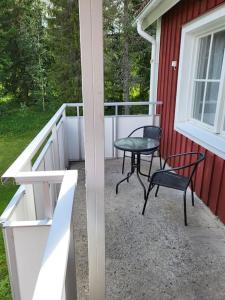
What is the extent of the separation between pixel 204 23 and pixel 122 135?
2201 mm

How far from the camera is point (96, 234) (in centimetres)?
115

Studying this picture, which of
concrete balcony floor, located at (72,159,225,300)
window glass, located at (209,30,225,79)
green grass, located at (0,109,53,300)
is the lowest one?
green grass, located at (0,109,53,300)

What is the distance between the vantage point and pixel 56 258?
63 centimetres

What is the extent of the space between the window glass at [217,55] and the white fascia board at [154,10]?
0.81 m

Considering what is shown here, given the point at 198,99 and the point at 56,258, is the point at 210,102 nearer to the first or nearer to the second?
the point at 198,99

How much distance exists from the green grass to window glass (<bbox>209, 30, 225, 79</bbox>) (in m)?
2.51

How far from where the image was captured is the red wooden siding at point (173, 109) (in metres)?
2.55

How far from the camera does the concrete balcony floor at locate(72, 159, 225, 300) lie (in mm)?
1690

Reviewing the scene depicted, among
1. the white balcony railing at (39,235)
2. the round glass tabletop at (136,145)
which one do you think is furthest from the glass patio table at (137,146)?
the white balcony railing at (39,235)

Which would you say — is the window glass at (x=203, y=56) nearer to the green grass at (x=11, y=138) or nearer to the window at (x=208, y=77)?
the window at (x=208, y=77)

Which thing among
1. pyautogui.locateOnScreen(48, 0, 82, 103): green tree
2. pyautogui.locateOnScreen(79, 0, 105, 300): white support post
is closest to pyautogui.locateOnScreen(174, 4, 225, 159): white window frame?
pyautogui.locateOnScreen(79, 0, 105, 300): white support post

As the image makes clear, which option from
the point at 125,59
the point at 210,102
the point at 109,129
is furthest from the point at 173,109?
the point at 125,59

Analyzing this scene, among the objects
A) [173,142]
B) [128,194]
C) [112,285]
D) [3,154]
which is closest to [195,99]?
[173,142]

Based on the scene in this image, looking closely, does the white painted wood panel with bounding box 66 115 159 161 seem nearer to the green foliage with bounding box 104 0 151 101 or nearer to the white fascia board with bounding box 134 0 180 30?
the white fascia board with bounding box 134 0 180 30
